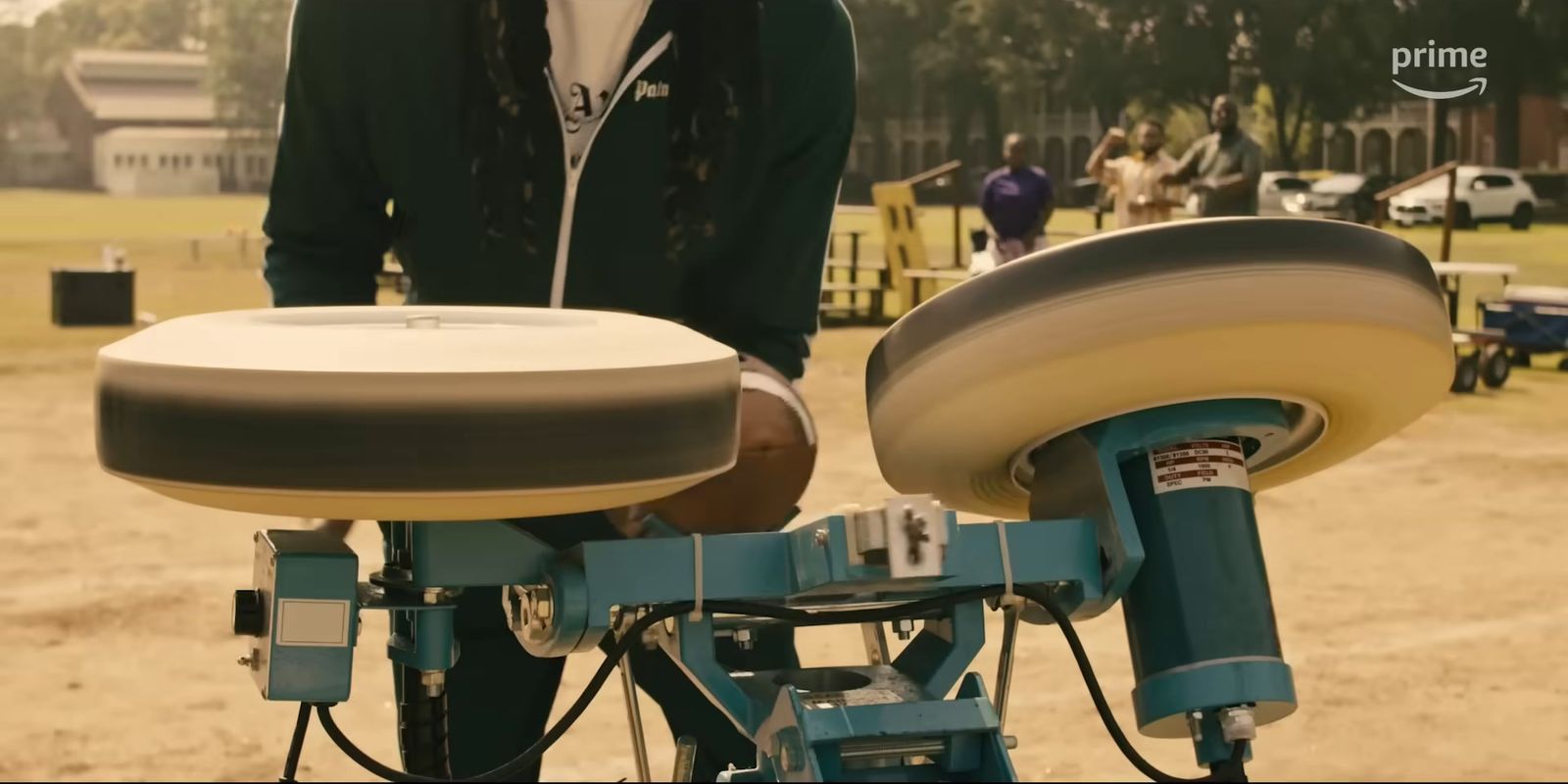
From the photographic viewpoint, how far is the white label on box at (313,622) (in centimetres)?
78

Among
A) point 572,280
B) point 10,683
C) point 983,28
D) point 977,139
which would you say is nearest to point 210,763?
point 10,683

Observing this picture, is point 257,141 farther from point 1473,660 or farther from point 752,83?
point 752,83

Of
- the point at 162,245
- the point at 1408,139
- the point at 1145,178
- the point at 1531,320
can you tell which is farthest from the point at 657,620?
the point at 162,245

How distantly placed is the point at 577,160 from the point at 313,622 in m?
0.46

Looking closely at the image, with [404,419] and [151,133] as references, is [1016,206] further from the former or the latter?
[151,133]

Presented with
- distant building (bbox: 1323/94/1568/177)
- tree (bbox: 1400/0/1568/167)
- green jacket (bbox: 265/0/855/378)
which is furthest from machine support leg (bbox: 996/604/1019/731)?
distant building (bbox: 1323/94/1568/177)

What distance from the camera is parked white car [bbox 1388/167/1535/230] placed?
290 inches

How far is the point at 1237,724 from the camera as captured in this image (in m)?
0.79

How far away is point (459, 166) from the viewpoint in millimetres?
1175

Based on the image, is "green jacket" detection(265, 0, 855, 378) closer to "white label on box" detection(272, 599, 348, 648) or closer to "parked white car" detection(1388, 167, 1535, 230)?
"white label on box" detection(272, 599, 348, 648)

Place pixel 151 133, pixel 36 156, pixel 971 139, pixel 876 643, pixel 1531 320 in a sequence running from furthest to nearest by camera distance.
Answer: pixel 151 133 < pixel 36 156 < pixel 971 139 < pixel 1531 320 < pixel 876 643

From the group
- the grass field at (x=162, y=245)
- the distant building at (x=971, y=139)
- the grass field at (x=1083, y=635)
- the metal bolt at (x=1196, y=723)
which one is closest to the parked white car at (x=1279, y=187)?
the grass field at (x=162, y=245)

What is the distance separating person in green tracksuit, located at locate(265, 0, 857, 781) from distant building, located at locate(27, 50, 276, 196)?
38.0 feet

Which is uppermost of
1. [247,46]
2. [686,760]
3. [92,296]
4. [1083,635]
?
[247,46]
